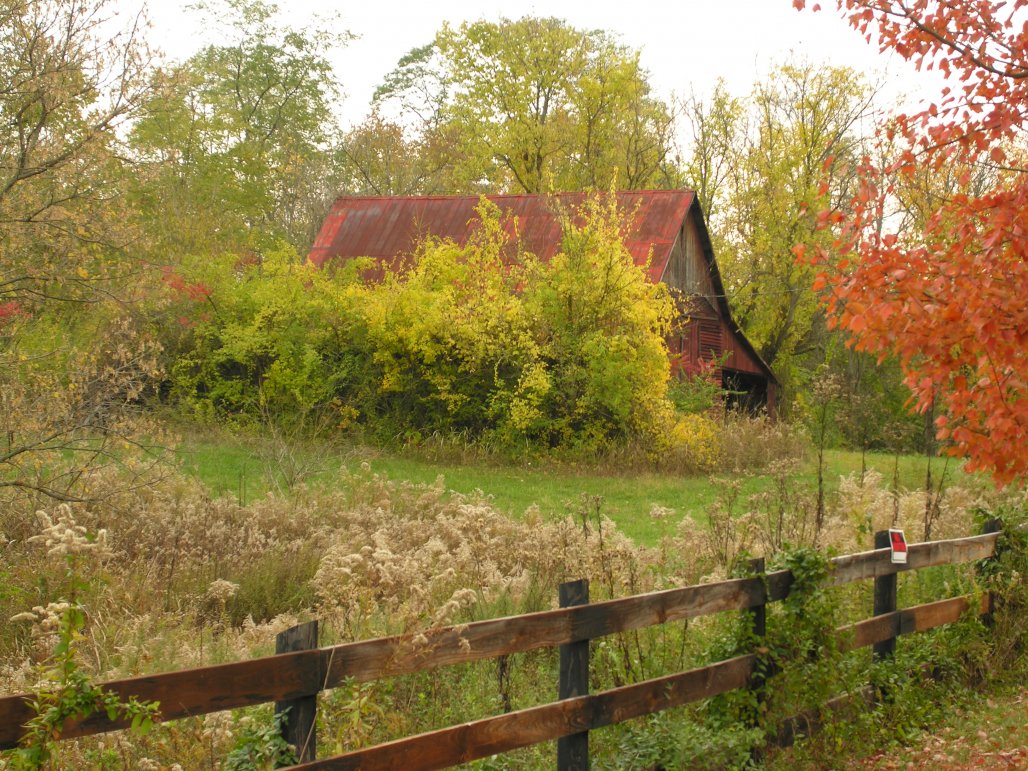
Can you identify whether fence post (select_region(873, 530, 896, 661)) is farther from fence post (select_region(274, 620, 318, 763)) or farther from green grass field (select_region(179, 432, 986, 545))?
green grass field (select_region(179, 432, 986, 545))

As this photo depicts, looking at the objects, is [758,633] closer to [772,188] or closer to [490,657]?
[490,657]

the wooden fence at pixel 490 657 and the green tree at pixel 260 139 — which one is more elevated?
the green tree at pixel 260 139

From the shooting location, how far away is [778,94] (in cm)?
3709

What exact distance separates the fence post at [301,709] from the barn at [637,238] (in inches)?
842

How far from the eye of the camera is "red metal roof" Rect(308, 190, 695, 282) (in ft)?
87.7

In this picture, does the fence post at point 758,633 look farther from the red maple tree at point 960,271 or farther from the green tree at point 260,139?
the green tree at point 260,139

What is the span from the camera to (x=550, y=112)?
41.0 m

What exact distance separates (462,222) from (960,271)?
23287 millimetres

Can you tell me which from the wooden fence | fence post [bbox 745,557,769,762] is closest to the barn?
fence post [bbox 745,557,769,762]

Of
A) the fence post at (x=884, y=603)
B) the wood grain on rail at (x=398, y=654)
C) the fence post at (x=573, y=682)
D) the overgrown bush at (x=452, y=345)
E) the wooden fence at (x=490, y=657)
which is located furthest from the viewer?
the overgrown bush at (x=452, y=345)

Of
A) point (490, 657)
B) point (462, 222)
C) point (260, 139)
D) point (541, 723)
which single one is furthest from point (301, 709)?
point (260, 139)

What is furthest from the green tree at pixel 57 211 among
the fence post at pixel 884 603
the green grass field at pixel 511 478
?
the fence post at pixel 884 603

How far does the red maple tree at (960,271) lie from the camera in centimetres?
570

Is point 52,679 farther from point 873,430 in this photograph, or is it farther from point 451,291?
point 873,430
